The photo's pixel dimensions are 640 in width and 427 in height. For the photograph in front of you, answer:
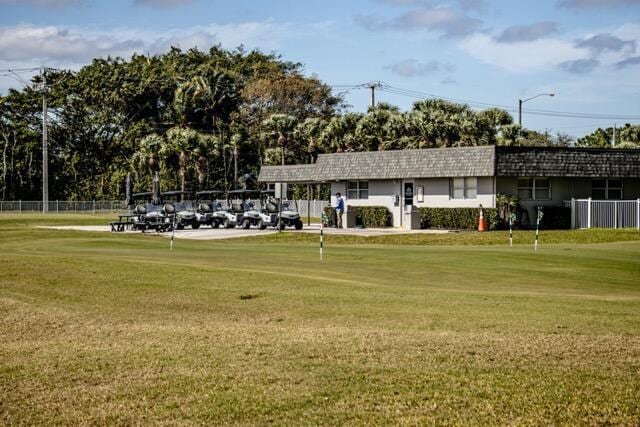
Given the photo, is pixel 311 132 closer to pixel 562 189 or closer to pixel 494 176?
pixel 562 189

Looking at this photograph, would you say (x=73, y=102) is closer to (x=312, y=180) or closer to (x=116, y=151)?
(x=116, y=151)

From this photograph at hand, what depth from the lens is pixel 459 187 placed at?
163 ft

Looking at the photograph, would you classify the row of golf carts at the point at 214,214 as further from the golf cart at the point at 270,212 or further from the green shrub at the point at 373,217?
the green shrub at the point at 373,217

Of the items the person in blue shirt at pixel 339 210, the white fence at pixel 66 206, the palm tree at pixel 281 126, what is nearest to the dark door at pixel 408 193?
the person in blue shirt at pixel 339 210

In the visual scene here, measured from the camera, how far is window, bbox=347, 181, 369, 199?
54900 mm

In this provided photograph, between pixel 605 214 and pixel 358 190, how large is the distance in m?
15.0

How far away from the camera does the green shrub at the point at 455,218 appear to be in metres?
46.9

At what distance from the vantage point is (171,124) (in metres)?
94.9

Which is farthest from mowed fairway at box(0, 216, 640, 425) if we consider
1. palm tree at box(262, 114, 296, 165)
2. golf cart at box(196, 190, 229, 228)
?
palm tree at box(262, 114, 296, 165)

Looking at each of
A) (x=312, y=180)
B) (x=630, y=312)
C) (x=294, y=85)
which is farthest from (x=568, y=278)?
(x=294, y=85)

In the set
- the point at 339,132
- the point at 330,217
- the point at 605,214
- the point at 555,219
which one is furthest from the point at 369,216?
the point at 339,132

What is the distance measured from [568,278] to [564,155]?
94.0ft

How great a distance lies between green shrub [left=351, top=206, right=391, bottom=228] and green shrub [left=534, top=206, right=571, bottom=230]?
30.1 feet

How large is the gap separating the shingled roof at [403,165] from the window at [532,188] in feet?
8.82
